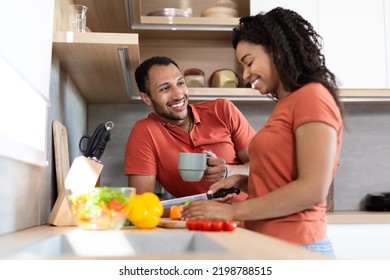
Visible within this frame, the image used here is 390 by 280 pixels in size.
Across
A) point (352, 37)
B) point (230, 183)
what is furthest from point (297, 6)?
point (230, 183)

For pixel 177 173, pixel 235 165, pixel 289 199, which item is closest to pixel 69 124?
pixel 177 173

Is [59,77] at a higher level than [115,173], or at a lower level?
higher

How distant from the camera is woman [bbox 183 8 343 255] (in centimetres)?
119

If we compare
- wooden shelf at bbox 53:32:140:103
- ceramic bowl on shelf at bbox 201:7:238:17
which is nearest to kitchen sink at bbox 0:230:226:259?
wooden shelf at bbox 53:32:140:103

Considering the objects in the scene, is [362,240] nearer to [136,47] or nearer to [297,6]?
[297,6]

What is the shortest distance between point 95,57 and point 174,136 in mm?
491

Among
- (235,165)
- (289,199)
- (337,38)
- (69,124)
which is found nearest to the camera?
(289,199)

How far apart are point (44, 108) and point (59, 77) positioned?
0.31 metres

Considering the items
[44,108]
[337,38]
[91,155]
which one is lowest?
[91,155]

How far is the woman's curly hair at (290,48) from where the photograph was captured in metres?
1.32

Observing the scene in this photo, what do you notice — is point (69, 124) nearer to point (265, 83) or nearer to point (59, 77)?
point (59, 77)

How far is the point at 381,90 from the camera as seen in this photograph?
2709 millimetres

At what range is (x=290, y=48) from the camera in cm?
136

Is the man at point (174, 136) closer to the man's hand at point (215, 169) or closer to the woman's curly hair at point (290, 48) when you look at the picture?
the man's hand at point (215, 169)
